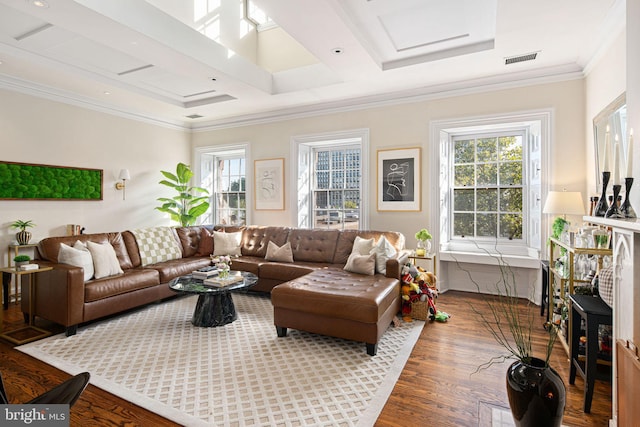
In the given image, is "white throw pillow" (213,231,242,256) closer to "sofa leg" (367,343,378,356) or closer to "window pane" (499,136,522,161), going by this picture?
"sofa leg" (367,343,378,356)

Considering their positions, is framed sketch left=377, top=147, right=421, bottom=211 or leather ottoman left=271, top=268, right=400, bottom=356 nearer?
leather ottoman left=271, top=268, right=400, bottom=356

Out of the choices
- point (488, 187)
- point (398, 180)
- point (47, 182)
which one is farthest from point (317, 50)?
point (47, 182)

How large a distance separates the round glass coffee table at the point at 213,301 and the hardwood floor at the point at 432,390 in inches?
46.6

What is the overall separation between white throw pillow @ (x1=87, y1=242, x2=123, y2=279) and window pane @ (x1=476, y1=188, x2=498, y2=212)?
193 inches

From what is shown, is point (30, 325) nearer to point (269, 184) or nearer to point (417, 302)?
point (269, 184)

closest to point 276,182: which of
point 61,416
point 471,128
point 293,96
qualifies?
point 293,96

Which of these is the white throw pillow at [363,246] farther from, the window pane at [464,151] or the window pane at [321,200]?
the window pane at [464,151]

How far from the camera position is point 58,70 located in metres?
4.09

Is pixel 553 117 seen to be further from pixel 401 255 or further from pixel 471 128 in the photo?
pixel 401 255

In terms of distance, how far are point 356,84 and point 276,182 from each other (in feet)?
7.43

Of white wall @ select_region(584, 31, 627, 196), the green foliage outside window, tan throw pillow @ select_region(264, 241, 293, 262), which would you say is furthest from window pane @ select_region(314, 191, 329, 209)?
white wall @ select_region(584, 31, 627, 196)

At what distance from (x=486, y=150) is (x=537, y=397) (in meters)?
4.09

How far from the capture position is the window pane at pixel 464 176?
4992mm

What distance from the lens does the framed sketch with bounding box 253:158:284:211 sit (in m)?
5.99
